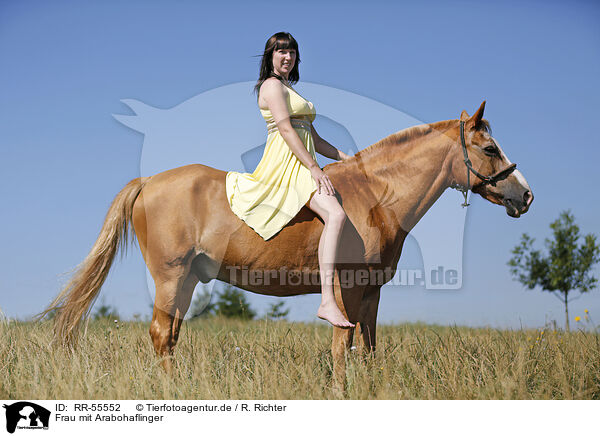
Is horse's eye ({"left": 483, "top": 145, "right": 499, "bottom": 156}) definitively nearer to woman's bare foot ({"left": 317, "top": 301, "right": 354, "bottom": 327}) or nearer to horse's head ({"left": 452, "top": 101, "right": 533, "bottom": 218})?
horse's head ({"left": 452, "top": 101, "right": 533, "bottom": 218})

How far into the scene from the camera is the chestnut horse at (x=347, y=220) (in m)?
4.77

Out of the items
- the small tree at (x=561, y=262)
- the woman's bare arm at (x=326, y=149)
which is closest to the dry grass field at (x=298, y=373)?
the woman's bare arm at (x=326, y=149)

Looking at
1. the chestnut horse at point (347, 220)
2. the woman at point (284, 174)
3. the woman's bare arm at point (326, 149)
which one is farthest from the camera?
the woman's bare arm at point (326, 149)

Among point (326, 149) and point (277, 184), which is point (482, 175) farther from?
point (277, 184)

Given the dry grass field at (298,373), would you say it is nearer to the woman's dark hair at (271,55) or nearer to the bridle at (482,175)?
the bridle at (482,175)

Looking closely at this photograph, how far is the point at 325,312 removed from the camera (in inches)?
170

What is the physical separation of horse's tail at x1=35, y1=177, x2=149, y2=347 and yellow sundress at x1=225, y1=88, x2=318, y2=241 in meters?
1.38

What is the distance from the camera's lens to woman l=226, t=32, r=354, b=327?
178 inches

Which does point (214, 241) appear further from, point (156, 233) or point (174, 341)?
point (174, 341)

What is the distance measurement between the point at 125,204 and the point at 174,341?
166 centimetres

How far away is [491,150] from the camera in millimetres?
4898
